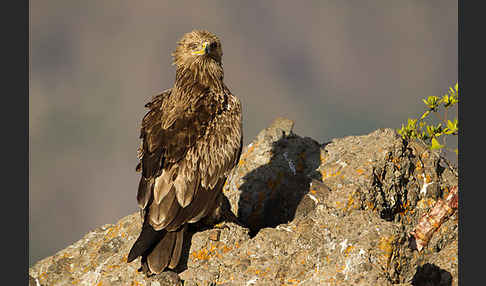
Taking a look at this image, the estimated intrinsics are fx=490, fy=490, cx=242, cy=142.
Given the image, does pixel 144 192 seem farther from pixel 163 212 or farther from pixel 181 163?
pixel 181 163

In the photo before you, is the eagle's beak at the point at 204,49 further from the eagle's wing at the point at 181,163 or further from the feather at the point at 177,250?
the feather at the point at 177,250

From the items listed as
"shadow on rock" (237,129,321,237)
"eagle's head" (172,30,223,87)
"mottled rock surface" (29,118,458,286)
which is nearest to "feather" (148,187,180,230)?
"mottled rock surface" (29,118,458,286)

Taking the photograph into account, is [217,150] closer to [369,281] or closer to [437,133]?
[369,281]

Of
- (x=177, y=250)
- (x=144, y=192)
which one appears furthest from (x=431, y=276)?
(x=144, y=192)

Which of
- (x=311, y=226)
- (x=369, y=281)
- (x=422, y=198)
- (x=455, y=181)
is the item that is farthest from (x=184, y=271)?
(x=455, y=181)

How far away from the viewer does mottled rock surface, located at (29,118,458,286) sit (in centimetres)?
620

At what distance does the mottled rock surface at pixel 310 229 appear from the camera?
20.4 ft

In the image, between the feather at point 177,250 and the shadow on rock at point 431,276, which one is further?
the feather at point 177,250

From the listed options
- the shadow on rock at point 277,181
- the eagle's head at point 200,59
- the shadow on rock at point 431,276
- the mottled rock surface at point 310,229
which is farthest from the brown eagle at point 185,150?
the shadow on rock at point 431,276

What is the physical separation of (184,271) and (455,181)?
521cm

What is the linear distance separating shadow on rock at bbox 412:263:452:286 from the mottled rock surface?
0.01 meters

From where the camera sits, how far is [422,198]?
8.65 metres

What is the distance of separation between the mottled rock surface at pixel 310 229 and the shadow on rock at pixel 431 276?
1 centimetres

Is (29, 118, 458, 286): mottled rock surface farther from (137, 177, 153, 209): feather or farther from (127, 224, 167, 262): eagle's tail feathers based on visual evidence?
(137, 177, 153, 209): feather
